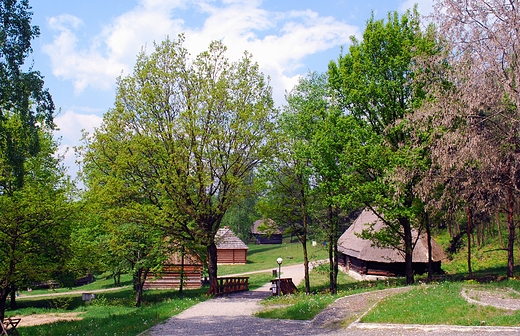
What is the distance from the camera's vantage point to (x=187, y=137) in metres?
24.2

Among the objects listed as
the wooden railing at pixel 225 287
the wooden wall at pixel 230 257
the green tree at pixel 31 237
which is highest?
the green tree at pixel 31 237

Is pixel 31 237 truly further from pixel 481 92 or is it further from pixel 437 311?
pixel 481 92

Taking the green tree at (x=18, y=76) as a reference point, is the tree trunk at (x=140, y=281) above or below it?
below

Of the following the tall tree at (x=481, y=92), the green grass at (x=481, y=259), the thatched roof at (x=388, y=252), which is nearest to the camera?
the tall tree at (x=481, y=92)

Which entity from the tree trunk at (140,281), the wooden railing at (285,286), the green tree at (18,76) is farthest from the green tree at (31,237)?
the wooden railing at (285,286)

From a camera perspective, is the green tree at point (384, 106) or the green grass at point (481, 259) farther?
the green grass at point (481, 259)

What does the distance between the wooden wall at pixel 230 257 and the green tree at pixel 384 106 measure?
37.2m

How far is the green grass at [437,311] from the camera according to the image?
12.6 metres

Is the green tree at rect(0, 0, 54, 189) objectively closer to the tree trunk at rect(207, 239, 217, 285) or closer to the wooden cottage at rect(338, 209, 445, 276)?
the tree trunk at rect(207, 239, 217, 285)

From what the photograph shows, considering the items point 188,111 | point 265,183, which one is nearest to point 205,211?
point 265,183

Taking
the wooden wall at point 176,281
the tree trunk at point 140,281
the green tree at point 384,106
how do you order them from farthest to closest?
1. the wooden wall at point 176,281
2. the tree trunk at point 140,281
3. the green tree at point 384,106

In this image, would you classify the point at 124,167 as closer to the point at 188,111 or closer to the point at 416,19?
the point at 188,111

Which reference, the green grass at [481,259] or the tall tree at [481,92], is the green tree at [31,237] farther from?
the green grass at [481,259]

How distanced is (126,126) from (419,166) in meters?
14.3
